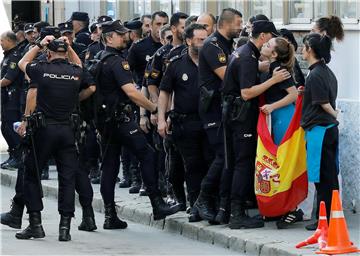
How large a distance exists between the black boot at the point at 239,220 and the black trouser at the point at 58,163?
1.51m

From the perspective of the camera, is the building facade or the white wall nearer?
the building facade

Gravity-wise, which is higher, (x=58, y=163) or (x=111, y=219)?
(x=58, y=163)

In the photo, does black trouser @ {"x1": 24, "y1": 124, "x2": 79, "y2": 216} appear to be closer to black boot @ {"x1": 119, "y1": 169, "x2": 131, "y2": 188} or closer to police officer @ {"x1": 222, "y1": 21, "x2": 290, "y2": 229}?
police officer @ {"x1": 222, "y1": 21, "x2": 290, "y2": 229}

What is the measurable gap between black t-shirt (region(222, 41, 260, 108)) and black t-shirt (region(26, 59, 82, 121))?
1.41 m

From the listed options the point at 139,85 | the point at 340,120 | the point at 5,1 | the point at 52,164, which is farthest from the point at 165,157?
the point at 5,1

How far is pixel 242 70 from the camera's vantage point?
11406 mm

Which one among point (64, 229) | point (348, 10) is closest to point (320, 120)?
point (64, 229)

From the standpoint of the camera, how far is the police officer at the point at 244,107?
11.4 m

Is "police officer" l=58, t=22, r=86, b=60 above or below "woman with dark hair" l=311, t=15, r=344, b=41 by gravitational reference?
below

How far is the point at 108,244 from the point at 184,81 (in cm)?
178

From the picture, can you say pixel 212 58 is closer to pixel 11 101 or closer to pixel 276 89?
pixel 276 89

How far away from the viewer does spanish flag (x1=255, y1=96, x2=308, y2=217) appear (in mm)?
11531

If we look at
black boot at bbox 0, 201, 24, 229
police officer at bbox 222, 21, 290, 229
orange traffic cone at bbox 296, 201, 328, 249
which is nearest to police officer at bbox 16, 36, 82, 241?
black boot at bbox 0, 201, 24, 229

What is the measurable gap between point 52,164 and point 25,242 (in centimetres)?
640
